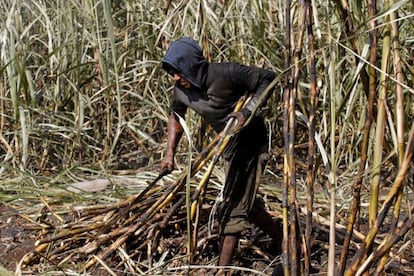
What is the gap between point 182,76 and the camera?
2994 mm

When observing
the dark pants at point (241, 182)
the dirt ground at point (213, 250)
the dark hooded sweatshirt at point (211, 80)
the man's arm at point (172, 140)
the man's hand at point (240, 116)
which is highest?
the dark hooded sweatshirt at point (211, 80)

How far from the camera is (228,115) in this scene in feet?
9.73

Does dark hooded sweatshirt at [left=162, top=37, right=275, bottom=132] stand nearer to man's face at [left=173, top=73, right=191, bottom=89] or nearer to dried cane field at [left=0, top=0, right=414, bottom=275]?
man's face at [left=173, top=73, right=191, bottom=89]

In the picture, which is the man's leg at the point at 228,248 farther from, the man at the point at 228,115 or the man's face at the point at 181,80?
the man's face at the point at 181,80

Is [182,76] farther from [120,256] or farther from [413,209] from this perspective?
[413,209]

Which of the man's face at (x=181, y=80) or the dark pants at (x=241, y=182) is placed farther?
the dark pants at (x=241, y=182)

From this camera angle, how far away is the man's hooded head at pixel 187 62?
9.69 feet

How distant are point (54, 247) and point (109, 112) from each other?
139 cm

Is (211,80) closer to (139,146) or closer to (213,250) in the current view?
(213,250)

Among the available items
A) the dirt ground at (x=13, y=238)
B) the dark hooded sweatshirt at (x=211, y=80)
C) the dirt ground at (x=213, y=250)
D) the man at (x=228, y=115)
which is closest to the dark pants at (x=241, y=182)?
the man at (x=228, y=115)

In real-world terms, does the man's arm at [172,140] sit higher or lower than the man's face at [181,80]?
lower

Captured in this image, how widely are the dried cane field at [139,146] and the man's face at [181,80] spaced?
0.24 m

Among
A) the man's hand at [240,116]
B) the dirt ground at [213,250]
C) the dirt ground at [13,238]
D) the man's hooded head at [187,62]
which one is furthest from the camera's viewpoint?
the dirt ground at [13,238]

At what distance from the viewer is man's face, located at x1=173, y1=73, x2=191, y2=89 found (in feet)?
9.83
